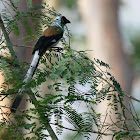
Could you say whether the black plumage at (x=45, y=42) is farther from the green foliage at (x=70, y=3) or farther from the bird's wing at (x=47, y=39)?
the green foliage at (x=70, y=3)

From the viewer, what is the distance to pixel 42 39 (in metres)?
1.32

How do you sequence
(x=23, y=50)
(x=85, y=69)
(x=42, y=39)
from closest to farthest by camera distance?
(x=85, y=69)
(x=42, y=39)
(x=23, y=50)

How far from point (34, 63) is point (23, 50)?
1028mm

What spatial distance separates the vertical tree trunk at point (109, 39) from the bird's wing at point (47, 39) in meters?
1.94

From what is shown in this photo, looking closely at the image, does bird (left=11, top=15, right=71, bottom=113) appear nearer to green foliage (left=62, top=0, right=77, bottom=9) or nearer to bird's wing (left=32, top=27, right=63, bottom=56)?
bird's wing (left=32, top=27, right=63, bottom=56)

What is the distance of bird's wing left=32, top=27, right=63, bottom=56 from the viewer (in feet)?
4.20

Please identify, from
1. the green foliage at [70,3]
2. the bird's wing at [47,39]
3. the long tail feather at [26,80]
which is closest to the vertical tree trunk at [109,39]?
the green foliage at [70,3]

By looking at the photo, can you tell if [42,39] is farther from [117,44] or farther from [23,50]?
[117,44]

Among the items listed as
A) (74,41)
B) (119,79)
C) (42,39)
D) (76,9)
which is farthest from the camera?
(76,9)

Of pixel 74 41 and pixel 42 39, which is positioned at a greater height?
pixel 74 41

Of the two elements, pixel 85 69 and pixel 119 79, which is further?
→ pixel 119 79

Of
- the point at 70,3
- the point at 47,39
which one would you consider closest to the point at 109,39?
the point at 47,39

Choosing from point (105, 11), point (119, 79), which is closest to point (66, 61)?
point (119, 79)

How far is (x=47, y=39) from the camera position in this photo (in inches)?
55.6
